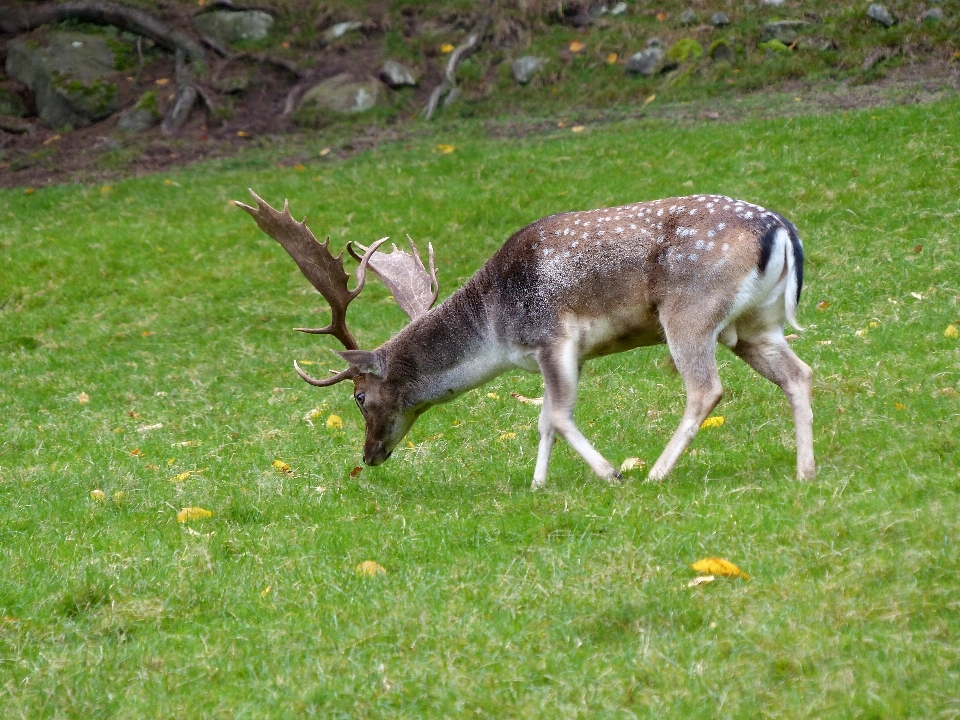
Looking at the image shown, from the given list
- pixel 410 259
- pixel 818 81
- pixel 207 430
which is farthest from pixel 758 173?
pixel 207 430

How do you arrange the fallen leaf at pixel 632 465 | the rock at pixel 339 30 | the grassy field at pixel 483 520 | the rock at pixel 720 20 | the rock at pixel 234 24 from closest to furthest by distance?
the grassy field at pixel 483 520, the fallen leaf at pixel 632 465, the rock at pixel 720 20, the rock at pixel 339 30, the rock at pixel 234 24

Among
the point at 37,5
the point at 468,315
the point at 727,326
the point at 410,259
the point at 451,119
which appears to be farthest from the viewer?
the point at 37,5

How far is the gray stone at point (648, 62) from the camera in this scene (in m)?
20.5

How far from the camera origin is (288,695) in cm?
427

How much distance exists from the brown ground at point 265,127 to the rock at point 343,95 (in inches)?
26.2

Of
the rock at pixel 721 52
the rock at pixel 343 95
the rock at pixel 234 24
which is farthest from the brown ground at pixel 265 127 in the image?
the rock at pixel 721 52

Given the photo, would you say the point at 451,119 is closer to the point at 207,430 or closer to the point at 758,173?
the point at 758,173

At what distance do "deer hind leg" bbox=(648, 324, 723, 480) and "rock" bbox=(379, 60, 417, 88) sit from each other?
54.9 ft

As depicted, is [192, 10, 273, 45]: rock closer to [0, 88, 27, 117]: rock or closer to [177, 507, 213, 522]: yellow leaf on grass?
[0, 88, 27, 117]: rock

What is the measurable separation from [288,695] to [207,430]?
5239 mm

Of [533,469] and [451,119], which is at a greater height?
[533,469]

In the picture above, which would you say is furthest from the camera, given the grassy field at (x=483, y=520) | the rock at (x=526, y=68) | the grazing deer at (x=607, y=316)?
the rock at (x=526, y=68)

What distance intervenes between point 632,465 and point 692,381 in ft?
2.54

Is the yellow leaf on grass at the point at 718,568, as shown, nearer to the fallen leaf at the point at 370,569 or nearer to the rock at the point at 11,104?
the fallen leaf at the point at 370,569
